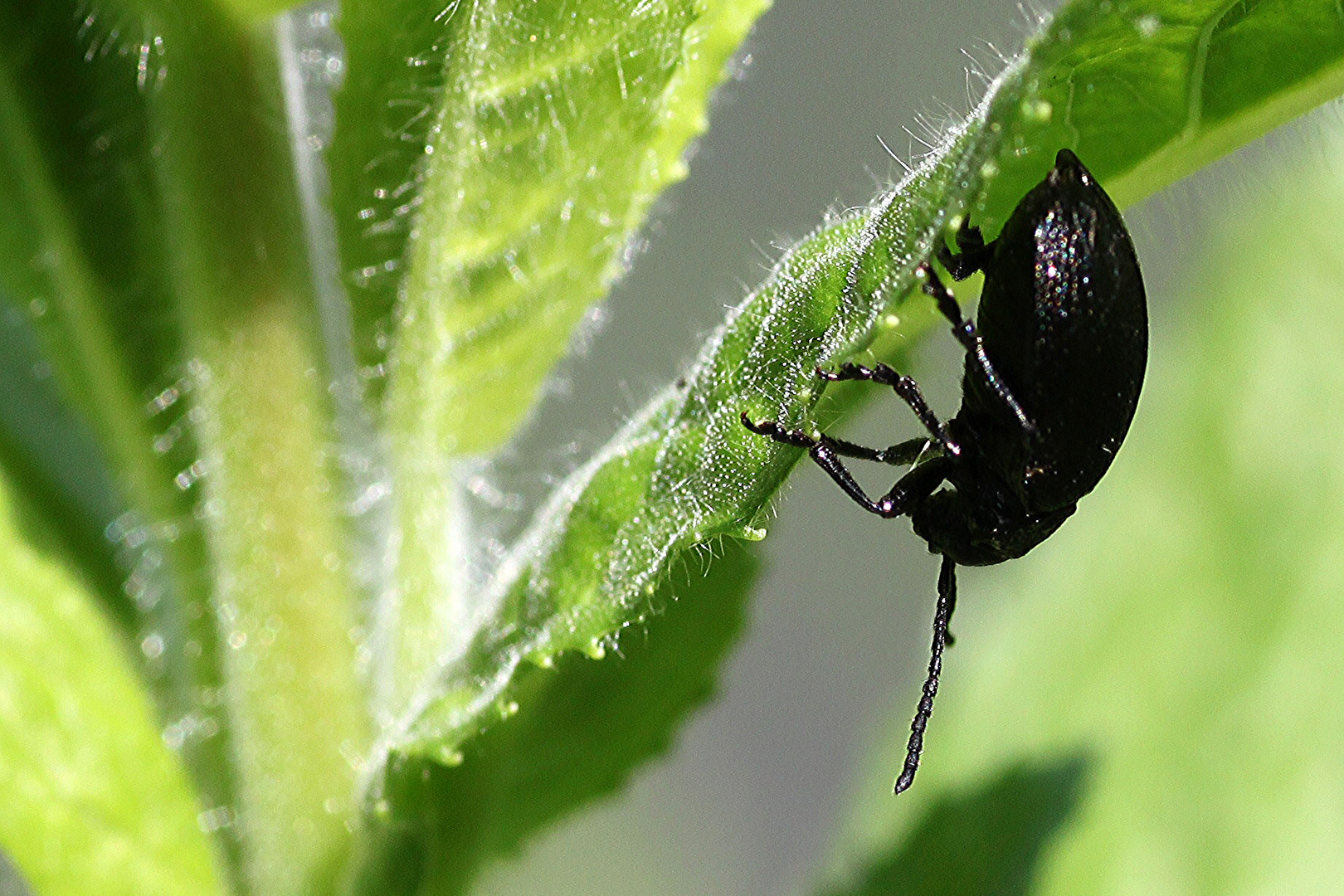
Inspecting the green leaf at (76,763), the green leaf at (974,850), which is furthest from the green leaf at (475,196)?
the green leaf at (974,850)

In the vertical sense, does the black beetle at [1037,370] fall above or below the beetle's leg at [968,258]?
below

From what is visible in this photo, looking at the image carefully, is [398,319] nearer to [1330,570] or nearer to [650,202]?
[650,202]

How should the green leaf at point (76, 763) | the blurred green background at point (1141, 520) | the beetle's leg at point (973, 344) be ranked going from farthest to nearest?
the blurred green background at point (1141, 520)
the beetle's leg at point (973, 344)
the green leaf at point (76, 763)

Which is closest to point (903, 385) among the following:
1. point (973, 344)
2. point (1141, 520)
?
point (973, 344)

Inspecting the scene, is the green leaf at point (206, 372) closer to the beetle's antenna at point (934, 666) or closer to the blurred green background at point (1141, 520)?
the blurred green background at point (1141, 520)

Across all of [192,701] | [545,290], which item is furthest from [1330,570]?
[192,701]

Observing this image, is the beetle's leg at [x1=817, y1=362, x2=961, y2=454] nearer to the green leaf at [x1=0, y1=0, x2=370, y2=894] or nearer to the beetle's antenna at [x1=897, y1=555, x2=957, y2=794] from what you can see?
the beetle's antenna at [x1=897, y1=555, x2=957, y2=794]

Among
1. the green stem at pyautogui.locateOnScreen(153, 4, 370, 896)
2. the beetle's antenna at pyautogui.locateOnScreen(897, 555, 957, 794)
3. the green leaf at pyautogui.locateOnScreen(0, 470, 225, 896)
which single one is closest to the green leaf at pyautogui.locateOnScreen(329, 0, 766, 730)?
the green stem at pyautogui.locateOnScreen(153, 4, 370, 896)
